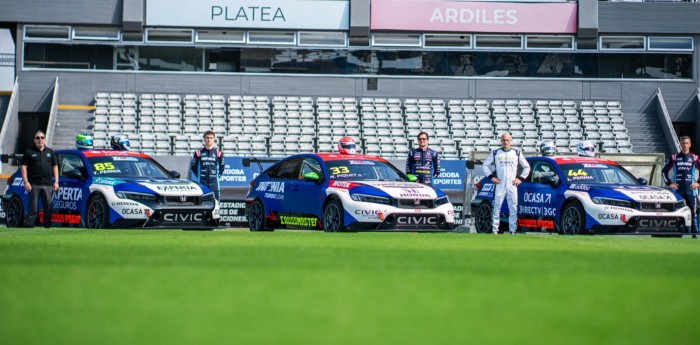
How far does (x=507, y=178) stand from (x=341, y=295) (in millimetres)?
13178

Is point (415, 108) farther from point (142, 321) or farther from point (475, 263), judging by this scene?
point (142, 321)

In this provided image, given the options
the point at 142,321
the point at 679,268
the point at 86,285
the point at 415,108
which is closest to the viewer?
the point at 142,321

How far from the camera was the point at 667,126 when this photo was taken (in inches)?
1506

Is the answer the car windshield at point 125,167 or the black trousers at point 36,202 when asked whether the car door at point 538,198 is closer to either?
the car windshield at point 125,167

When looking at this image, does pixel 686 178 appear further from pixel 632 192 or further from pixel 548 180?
pixel 548 180

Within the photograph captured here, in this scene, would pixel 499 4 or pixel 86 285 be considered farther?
pixel 499 4

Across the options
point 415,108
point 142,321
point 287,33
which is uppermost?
point 287,33

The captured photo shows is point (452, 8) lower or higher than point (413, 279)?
higher

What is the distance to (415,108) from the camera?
3812cm

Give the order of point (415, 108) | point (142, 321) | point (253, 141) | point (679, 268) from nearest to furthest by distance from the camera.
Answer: point (142, 321), point (679, 268), point (253, 141), point (415, 108)

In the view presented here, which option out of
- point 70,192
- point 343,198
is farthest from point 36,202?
point 343,198

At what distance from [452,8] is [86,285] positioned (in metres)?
31.8

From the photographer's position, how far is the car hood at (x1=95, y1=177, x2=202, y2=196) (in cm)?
2016

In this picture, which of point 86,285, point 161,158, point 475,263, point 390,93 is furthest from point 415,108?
point 86,285
